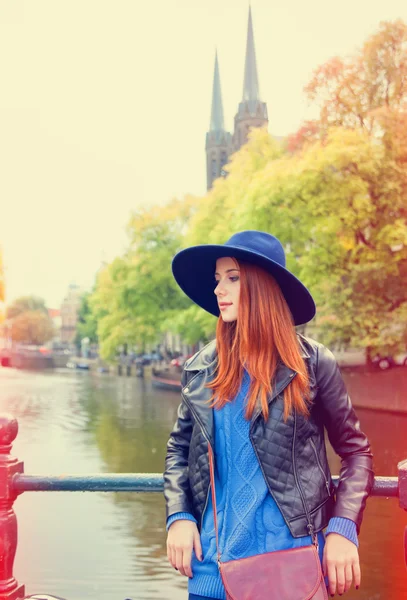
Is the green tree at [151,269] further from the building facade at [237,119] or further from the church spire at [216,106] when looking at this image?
the church spire at [216,106]

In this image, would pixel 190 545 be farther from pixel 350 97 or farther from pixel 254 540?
pixel 350 97

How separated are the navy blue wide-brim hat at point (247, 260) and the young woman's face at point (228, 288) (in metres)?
0.04

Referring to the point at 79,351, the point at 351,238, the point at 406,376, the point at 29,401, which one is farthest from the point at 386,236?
the point at 79,351

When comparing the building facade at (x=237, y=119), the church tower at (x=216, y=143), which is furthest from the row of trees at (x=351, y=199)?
the church tower at (x=216, y=143)

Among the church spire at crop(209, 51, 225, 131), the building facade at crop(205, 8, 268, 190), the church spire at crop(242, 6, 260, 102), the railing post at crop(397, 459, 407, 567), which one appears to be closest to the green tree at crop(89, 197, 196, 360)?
the building facade at crop(205, 8, 268, 190)

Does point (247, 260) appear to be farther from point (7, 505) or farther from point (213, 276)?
point (7, 505)

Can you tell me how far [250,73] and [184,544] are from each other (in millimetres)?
62837

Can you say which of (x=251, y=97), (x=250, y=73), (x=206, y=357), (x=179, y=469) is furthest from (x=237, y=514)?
(x=251, y=97)

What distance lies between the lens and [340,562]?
235cm

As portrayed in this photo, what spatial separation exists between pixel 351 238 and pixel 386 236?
1426 mm

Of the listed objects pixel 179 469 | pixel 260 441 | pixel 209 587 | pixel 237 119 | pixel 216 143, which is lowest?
pixel 209 587

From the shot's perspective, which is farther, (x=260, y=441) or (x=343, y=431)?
(x=343, y=431)

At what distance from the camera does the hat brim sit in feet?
8.36

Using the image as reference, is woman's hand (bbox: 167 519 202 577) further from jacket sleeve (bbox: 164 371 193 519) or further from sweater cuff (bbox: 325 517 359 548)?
sweater cuff (bbox: 325 517 359 548)
